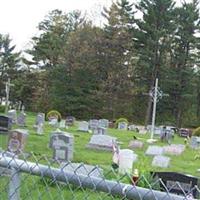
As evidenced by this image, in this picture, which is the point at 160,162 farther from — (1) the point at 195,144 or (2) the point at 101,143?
(1) the point at 195,144

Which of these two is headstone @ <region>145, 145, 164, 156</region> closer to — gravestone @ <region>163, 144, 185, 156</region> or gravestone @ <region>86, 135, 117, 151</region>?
gravestone @ <region>86, 135, 117, 151</region>

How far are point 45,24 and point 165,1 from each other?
16.5 metres

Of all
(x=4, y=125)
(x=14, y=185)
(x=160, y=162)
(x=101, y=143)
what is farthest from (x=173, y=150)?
(x=14, y=185)

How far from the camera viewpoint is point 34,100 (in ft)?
174

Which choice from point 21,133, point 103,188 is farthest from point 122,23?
point 103,188

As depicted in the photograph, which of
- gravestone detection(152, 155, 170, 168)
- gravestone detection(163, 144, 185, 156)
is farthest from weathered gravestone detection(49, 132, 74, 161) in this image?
gravestone detection(163, 144, 185, 156)

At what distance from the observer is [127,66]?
49844 millimetres

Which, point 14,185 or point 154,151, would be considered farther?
point 154,151

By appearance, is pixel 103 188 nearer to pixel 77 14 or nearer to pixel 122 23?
pixel 122 23

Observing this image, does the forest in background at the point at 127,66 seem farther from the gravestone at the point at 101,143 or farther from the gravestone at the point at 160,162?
the gravestone at the point at 160,162

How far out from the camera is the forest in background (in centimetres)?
4891

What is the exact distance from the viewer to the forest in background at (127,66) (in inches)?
1925

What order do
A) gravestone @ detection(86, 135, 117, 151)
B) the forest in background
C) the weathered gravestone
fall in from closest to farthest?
the weathered gravestone < gravestone @ detection(86, 135, 117, 151) < the forest in background

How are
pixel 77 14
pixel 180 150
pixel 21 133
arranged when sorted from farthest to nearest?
pixel 77 14 < pixel 180 150 < pixel 21 133
